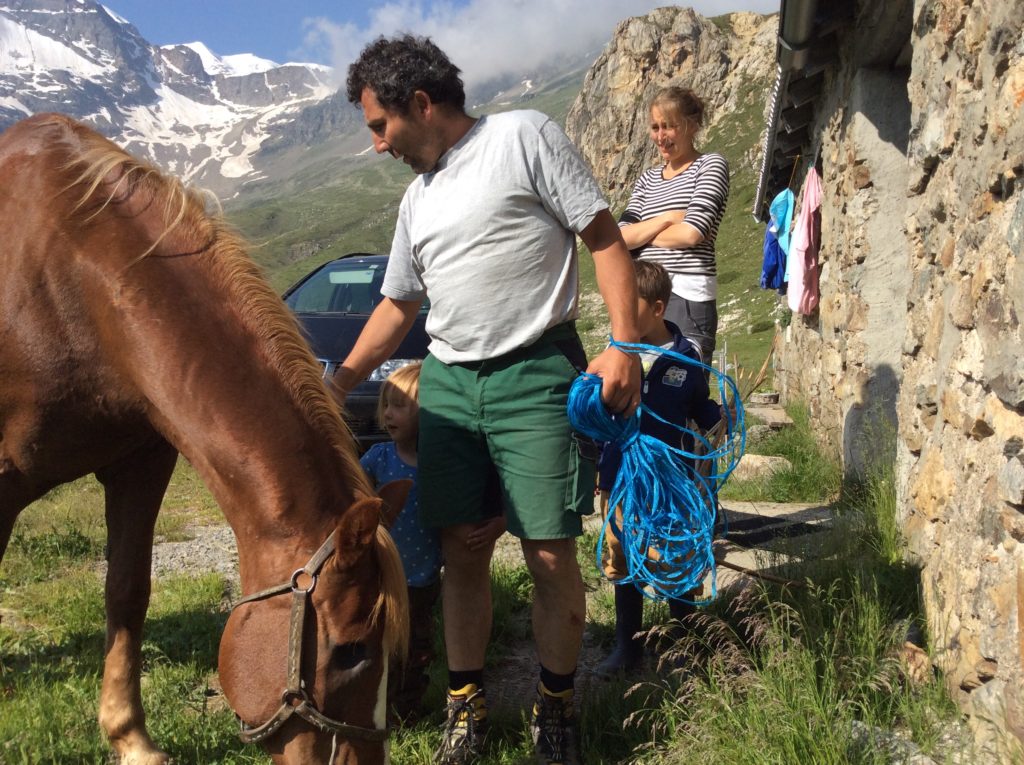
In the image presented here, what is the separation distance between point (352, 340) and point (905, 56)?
412 cm

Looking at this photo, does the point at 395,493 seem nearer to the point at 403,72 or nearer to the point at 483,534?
the point at 483,534

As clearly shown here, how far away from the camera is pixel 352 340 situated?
6277mm

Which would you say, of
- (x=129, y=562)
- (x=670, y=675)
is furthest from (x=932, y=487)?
(x=129, y=562)

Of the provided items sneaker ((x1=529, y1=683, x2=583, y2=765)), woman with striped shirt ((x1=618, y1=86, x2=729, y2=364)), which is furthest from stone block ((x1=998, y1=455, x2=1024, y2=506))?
woman with striped shirt ((x1=618, y1=86, x2=729, y2=364))

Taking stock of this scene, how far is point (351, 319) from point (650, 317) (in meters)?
3.84

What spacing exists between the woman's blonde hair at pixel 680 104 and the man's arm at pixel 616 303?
1504 mm

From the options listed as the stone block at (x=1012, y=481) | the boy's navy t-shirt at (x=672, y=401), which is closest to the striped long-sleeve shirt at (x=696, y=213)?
the boy's navy t-shirt at (x=672, y=401)

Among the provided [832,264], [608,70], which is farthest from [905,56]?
[608,70]

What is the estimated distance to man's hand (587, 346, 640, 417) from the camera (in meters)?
2.33

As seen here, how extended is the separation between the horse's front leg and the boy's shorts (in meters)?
0.97

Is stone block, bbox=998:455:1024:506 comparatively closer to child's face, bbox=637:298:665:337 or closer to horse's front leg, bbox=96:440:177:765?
child's face, bbox=637:298:665:337

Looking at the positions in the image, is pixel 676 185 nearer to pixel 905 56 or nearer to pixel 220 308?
pixel 905 56

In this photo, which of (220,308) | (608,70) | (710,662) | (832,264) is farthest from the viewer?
(608,70)

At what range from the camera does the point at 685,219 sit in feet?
11.4
